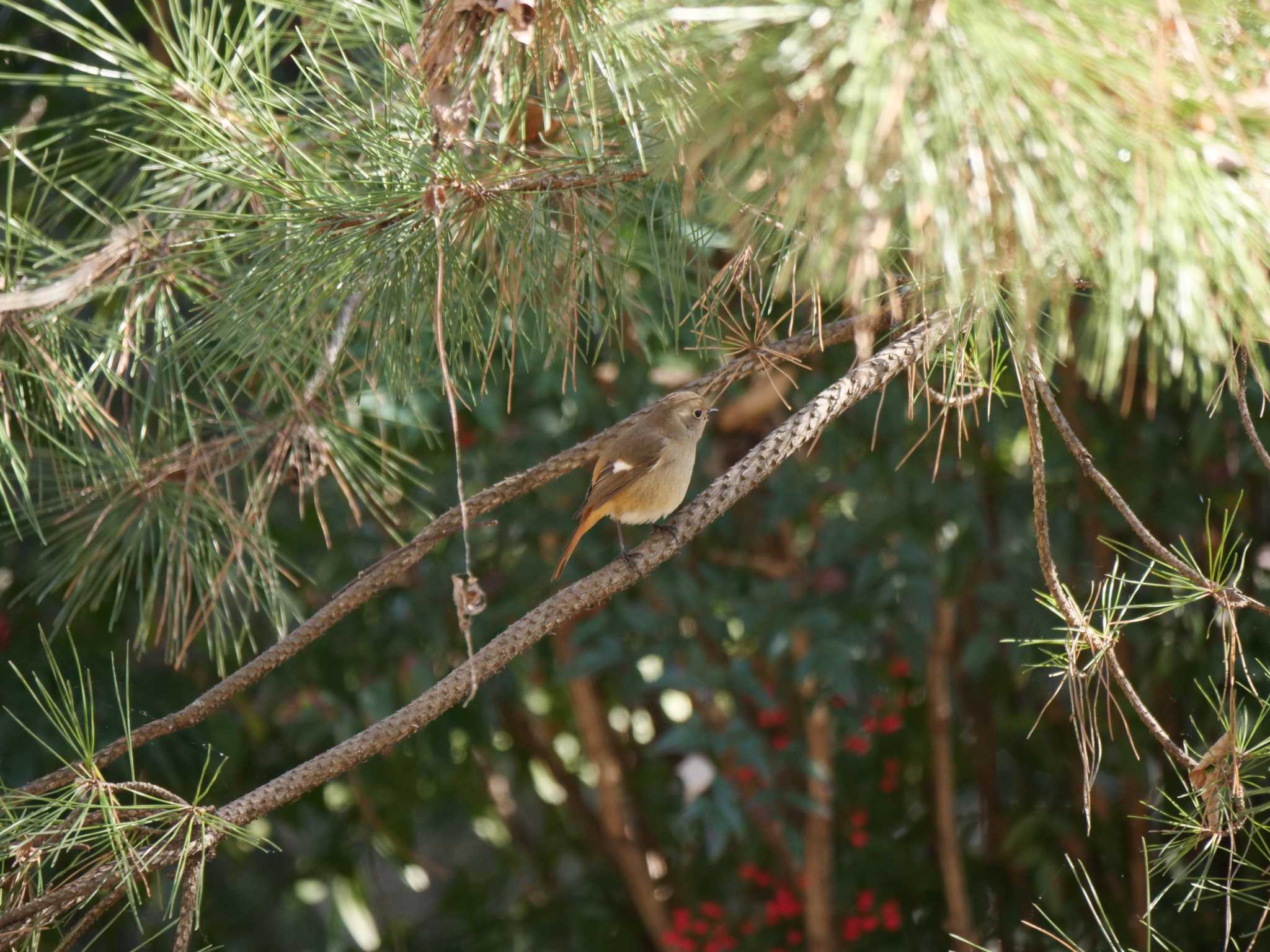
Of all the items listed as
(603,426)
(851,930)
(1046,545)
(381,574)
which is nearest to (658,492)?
(603,426)

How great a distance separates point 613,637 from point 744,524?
668 mm

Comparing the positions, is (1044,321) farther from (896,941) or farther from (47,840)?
(896,941)

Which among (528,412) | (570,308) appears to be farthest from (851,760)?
(570,308)

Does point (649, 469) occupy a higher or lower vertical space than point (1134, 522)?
lower

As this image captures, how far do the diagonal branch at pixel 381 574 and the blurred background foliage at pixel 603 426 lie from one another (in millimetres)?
62

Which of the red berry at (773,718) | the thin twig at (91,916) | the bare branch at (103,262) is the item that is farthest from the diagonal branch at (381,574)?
the red berry at (773,718)

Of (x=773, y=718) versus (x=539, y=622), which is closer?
(x=539, y=622)

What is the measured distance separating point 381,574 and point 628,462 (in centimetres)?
90

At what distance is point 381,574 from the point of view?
4.59 ft

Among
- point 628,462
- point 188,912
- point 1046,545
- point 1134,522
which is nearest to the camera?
point 188,912

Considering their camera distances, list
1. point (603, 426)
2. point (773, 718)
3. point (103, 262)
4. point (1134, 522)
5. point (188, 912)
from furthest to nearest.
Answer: point (773, 718) → point (603, 426) → point (103, 262) → point (1134, 522) → point (188, 912)

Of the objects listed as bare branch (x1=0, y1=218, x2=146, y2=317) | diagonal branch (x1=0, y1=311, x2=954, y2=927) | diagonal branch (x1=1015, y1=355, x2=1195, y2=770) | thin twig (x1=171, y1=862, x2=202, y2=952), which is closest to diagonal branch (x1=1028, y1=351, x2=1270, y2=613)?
diagonal branch (x1=1015, y1=355, x2=1195, y2=770)

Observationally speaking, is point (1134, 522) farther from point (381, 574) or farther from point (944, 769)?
point (944, 769)

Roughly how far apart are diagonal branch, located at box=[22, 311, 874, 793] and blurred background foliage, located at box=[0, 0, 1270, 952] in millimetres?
62
